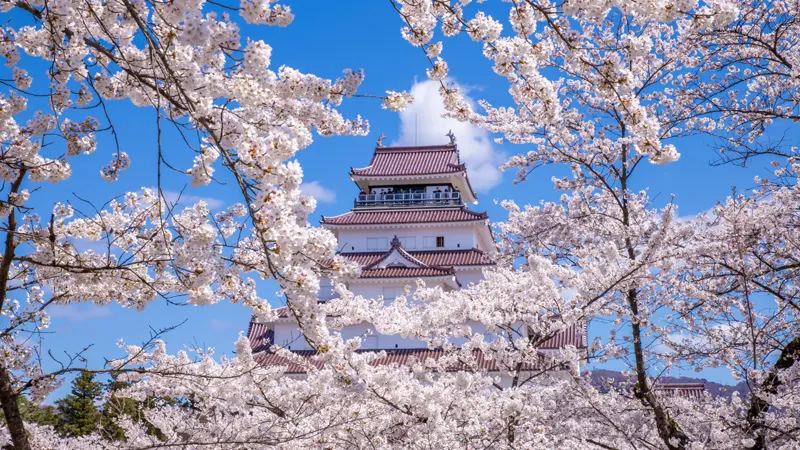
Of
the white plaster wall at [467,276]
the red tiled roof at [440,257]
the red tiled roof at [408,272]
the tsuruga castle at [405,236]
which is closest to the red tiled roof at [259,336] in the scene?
the tsuruga castle at [405,236]

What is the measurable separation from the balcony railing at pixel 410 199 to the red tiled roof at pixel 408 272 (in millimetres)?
4298

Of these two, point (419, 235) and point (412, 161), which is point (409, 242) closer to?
point (419, 235)

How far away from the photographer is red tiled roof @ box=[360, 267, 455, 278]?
2866 cm

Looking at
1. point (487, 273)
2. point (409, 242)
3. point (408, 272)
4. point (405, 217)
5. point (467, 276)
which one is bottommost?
point (487, 273)

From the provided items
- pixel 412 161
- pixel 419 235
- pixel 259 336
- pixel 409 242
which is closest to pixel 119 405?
pixel 259 336

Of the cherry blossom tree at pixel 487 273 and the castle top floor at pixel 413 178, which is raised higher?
the castle top floor at pixel 413 178

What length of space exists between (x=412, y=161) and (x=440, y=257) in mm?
5996

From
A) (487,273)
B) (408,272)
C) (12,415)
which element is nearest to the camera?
(12,415)

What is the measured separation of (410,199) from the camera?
1304 inches

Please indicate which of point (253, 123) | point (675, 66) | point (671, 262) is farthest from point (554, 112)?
point (675, 66)

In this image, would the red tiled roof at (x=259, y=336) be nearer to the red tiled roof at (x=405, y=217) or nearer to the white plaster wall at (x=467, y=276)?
the red tiled roof at (x=405, y=217)

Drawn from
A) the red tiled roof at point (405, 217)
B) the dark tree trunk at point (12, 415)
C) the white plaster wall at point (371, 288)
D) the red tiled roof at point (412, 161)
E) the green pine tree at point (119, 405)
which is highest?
the red tiled roof at point (412, 161)

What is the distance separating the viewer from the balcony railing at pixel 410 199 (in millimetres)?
32562

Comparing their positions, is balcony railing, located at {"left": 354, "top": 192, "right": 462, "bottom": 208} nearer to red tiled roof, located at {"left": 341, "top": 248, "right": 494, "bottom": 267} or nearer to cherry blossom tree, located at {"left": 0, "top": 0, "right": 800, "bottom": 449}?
red tiled roof, located at {"left": 341, "top": 248, "right": 494, "bottom": 267}
